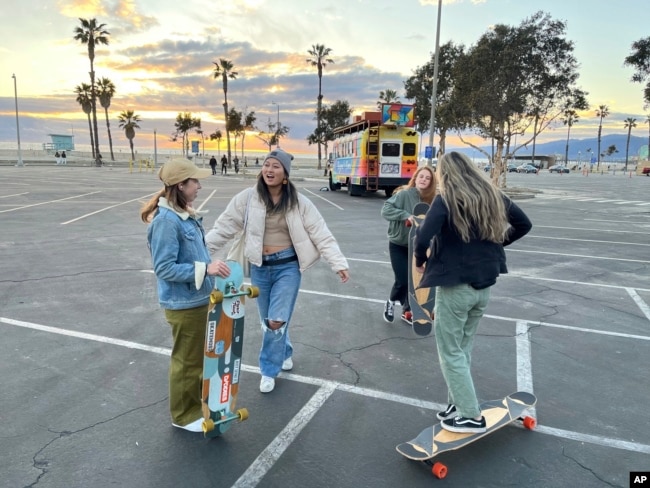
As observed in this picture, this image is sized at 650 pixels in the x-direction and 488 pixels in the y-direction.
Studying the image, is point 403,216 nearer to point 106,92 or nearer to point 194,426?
point 194,426

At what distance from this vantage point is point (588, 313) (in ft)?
19.3

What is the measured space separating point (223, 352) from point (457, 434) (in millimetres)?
1571

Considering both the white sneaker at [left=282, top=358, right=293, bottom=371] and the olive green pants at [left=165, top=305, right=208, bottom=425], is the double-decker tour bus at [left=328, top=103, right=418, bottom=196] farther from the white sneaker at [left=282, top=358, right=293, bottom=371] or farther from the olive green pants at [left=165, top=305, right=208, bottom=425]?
the olive green pants at [left=165, top=305, right=208, bottom=425]

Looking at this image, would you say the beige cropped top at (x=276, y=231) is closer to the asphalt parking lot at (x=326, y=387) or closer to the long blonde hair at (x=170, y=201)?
the long blonde hair at (x=170, y=201)

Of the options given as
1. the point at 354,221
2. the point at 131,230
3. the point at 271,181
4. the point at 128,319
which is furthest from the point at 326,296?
the point at 354,221

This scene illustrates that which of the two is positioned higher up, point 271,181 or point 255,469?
point 271,181

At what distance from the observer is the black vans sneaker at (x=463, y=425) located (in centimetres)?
295

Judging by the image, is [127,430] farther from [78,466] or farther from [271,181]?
[271,181]

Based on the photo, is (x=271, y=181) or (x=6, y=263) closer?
(x=271, y=181)

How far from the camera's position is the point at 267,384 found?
374 centimetres

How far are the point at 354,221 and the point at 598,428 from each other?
35.6 ft

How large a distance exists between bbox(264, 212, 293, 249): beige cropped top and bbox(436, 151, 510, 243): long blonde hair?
1274 millimetres

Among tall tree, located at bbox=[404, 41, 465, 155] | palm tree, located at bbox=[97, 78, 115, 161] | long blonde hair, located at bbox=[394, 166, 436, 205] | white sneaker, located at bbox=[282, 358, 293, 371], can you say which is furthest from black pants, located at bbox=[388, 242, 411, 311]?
palm tree, located at bbox=[97, 78, 115, 161]

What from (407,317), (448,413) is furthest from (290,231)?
(407,317)
